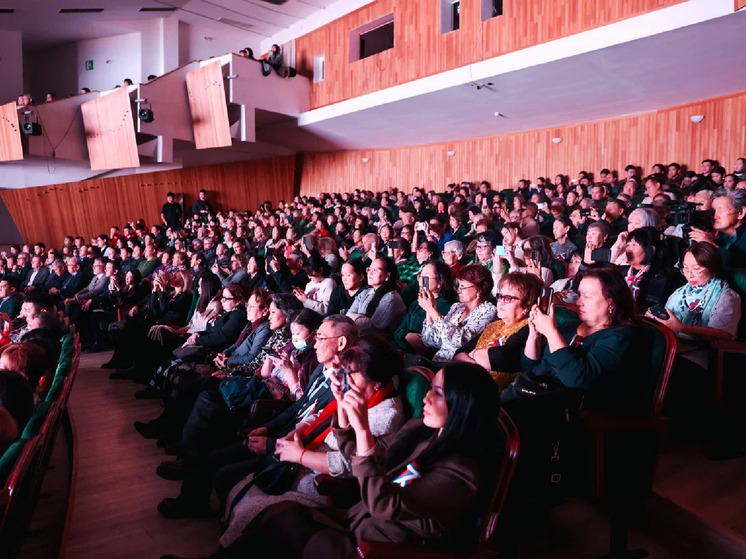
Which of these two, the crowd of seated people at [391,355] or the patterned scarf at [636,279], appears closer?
the crowd of seated people at [391,355]

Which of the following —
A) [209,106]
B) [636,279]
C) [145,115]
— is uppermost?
[209,106]

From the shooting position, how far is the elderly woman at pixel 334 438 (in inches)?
47.8

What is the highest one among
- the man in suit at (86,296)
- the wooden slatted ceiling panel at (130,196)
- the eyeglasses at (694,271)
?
the wooden slatted ceiling panel at (130,196)

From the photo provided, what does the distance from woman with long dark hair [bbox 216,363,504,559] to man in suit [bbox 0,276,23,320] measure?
3.31m

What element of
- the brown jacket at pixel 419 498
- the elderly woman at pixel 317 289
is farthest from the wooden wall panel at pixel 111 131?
the brown jacket at pixel 419 498

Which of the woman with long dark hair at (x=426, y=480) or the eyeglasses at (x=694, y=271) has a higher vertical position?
the eyeglasses at (x=694, y=271)

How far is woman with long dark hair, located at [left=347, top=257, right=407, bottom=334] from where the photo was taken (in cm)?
231

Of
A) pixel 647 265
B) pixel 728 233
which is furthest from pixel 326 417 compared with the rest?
pixel 728 233

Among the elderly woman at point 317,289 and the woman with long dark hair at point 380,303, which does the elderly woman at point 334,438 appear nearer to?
the woman with long dark hair at point 380,303

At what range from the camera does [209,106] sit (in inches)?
274

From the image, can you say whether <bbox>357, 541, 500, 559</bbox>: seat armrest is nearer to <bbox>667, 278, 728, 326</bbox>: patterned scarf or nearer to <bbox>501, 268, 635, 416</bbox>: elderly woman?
<bbox>501, 268, 635, 416</bbox>: elderly woman

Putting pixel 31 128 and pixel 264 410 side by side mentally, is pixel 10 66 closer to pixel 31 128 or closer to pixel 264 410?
pixel 31 128

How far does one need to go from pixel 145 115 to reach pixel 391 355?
609 centimetres

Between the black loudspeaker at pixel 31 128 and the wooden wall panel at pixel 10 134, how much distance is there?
187 mm
